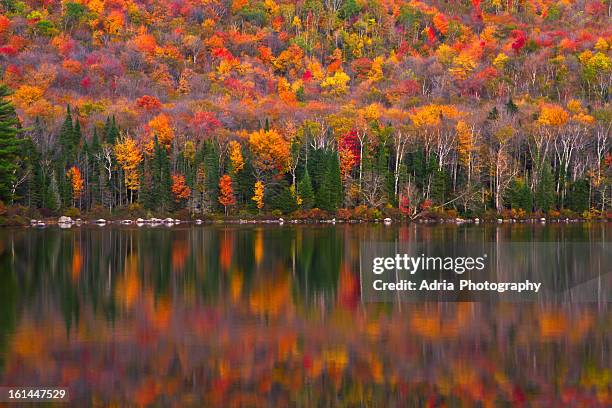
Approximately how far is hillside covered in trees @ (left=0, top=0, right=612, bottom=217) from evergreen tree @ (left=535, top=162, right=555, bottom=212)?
0.70 ft

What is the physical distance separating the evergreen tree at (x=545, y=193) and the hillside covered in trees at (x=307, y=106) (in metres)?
0.21

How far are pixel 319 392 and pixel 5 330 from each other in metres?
8.40

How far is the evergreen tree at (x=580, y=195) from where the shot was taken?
81.6 meters

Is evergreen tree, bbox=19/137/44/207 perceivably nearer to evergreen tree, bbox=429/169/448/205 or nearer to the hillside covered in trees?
the hillside covered in trees

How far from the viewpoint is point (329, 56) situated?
168m

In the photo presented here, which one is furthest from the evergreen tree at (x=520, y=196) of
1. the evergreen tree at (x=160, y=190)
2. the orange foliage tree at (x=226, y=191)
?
the evergreen tree at (x=160, y=190)

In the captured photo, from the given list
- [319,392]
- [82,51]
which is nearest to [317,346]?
[319,392]

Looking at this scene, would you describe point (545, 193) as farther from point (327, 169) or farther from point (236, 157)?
point (236, 157)

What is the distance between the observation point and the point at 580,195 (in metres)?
81.7

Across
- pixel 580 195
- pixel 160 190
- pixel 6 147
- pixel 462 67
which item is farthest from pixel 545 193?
pixel 462 67

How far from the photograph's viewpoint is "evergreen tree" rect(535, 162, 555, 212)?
81438 millimetres

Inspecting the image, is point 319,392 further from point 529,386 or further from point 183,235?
point 183,235

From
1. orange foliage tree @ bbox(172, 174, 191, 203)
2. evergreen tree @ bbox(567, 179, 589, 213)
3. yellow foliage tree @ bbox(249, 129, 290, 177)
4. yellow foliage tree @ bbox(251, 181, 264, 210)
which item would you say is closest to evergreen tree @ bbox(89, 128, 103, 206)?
orange foliage tree @ bbox(172, 174, 191, 203)

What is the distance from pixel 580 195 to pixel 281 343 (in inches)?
2714
